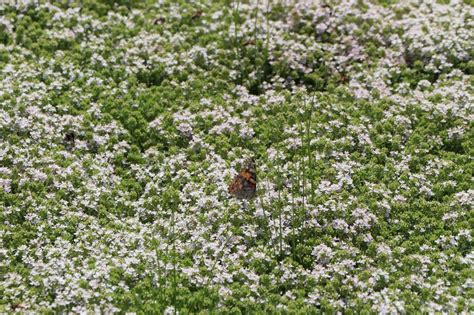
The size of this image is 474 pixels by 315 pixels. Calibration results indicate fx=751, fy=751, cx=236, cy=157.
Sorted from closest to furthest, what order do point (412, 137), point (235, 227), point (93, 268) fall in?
point (93, 268), point (235, 227), point (412, 137)

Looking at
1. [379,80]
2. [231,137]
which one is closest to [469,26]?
[379,80]

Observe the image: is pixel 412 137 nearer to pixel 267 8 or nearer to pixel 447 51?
pixel 447 51

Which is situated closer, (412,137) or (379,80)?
(412,137)

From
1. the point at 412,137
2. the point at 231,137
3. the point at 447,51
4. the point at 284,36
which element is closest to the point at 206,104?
the point at 231,137

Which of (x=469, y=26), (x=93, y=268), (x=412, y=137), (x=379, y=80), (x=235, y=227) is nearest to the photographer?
(x=93, y=268)

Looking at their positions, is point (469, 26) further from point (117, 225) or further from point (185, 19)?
point (117, 225)

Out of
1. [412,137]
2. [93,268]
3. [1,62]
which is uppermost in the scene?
[1,62]

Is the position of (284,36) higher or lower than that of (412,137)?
higher
